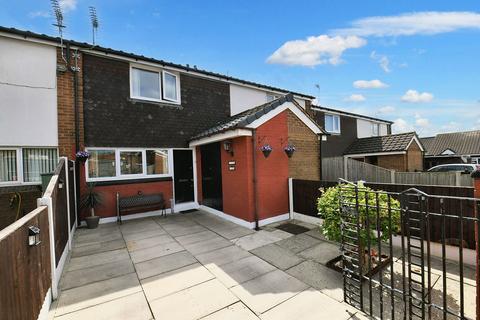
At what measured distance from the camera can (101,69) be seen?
7.95 m

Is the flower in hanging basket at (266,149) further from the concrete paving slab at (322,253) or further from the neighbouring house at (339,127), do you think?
the neighbouring house at (339,127)

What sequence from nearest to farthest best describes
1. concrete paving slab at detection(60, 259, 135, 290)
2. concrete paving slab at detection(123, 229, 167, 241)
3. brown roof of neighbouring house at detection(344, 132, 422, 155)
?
concrete paving slab at detection(60, 259, 135, 290)
concrete paving slab at detection(123, 229, 167, 241)
brown roof of neighbouring house at detection(344, 132, 422, 155)

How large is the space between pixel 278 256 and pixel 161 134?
6.39 meters

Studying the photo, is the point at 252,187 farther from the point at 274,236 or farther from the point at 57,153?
the point at 57,153

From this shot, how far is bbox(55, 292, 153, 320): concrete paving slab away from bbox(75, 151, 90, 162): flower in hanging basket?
5.15 m

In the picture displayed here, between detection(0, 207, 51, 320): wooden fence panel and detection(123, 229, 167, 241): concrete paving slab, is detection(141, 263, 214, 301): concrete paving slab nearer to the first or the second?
detection(0, 207, 51, 320): wooden fence panel

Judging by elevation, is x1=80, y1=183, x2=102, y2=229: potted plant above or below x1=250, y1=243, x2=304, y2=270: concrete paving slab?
above

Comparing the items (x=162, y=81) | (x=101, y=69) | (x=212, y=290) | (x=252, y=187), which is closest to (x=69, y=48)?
(x=101, y=69)

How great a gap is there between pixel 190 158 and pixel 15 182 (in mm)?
5439

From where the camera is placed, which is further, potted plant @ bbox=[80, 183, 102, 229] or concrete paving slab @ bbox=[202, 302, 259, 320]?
potted plant @ bbox=[80, 183, 102, 229]

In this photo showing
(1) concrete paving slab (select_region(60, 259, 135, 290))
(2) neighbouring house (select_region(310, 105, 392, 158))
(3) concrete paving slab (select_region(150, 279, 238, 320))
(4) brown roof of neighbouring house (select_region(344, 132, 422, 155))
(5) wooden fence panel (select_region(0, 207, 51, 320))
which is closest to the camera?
(5) wooden fence panel (select_region(0, 207, 51, 320))

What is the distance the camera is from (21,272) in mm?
2146

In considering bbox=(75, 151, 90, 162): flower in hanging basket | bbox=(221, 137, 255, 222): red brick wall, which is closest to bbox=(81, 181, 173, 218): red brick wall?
bbox=(75, 151, 90, 162): flower in hanging basket

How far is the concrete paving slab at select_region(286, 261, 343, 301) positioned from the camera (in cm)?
366
